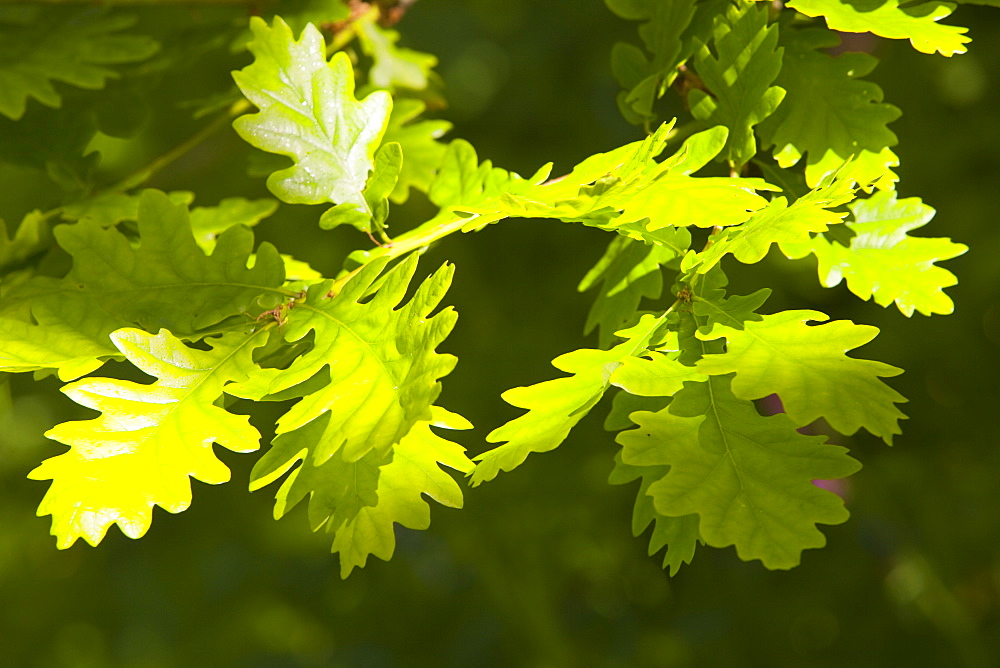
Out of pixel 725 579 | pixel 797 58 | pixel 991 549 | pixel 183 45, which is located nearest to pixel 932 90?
pixel 991 549

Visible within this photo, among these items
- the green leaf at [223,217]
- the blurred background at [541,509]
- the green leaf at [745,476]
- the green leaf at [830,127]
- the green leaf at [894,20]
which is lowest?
the blurred background at [541,509]

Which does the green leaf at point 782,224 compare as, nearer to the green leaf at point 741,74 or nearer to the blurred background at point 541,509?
the green leaf at point 741,74

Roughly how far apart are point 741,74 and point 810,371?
0.29 metres

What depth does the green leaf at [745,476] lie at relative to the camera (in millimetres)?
598

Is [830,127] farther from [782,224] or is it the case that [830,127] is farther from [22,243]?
[22,243]

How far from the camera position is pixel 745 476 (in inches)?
24.5

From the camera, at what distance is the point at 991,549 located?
2439 millimetres

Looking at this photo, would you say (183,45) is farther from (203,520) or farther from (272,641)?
(272,641)

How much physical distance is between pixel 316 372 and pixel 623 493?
1943mm

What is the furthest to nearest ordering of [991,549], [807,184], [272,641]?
[272,641]
[991,549]
[807,184]

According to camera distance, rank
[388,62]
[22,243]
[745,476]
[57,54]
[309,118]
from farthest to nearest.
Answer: [388,62], [57,54], [22,243], [309,118], [745,476]

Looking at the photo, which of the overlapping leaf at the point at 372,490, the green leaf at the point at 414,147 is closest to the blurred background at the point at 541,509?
the green leaf at the point at 414,147

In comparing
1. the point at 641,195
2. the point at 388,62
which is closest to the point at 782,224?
the point at 641,195

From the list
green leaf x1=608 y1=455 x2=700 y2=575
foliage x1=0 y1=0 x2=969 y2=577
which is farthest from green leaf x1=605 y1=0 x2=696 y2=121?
green leaf x1=608 y1=455 x2=700 y2=575
